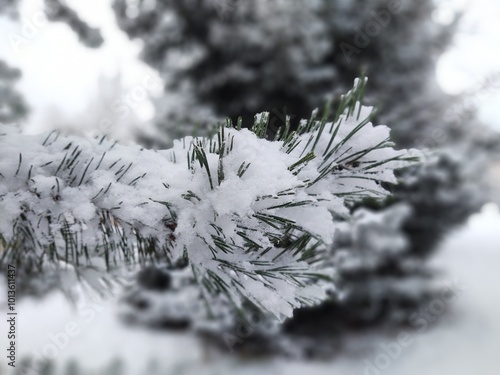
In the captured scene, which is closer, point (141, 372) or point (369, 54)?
point (369, 54)

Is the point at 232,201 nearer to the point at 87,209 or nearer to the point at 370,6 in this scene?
the point at 87,209

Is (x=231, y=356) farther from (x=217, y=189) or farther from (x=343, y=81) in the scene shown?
(x=217, y=189)

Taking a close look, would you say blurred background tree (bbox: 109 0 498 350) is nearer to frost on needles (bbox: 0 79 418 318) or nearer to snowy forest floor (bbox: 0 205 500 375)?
snowy forest floor (bbox: 0 205 500 375)

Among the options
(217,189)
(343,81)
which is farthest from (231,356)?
(217,189)

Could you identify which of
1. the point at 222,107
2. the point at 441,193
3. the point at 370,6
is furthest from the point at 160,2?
the point at 441,193

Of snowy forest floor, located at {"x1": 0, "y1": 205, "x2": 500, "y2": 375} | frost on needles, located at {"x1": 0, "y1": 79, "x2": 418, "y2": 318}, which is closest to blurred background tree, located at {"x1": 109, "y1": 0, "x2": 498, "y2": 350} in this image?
snowy forest floor, located at {"x1": 0, "y1": 205, "x2": 500, "y2": 375}

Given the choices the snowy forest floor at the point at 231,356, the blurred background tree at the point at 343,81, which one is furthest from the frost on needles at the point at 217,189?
the snowy forest floor at the point at 231,356

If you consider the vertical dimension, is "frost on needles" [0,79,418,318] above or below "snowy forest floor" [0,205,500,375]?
below

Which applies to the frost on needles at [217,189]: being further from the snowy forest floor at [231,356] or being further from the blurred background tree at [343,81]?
the snowy forest floor at [231,356]
